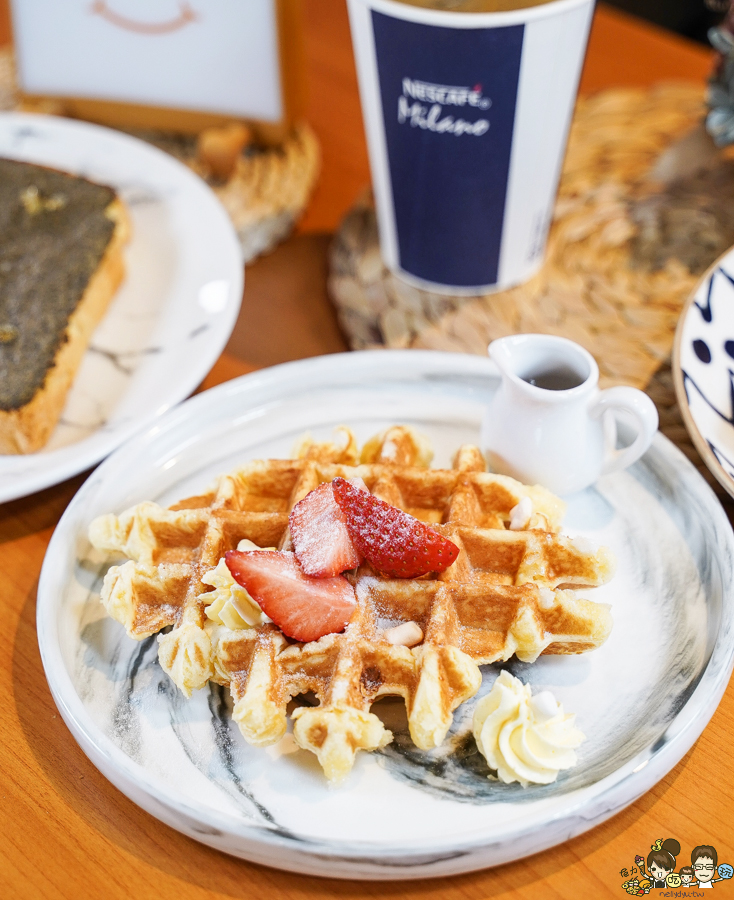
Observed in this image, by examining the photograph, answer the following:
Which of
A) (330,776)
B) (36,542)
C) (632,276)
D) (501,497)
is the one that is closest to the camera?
(330,776)

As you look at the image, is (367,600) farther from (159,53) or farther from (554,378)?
(159,53)

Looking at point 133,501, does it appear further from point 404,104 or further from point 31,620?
point 404,104

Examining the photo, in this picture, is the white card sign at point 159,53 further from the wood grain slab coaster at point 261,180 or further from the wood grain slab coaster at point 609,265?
the wood grain slab coaster at point 609,265

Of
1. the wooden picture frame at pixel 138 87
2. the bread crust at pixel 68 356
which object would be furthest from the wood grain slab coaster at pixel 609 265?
the bread crust at pixel 68 356

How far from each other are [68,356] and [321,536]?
0.63 meters

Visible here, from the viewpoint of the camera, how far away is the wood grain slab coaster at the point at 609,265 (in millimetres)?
1438

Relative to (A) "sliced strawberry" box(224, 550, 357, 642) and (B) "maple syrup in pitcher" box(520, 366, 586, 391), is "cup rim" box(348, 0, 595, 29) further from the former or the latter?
(A) "sliced strawberry" box(224, 550, 357, 642)

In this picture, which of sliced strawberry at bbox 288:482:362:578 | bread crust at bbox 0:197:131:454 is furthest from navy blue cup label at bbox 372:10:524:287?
sliced strawberry at bbox 288:482:362:578

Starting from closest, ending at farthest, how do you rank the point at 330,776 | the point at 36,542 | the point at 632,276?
the point at 330,776
the point at 36,542
the point at 632,276

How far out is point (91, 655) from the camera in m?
1.03

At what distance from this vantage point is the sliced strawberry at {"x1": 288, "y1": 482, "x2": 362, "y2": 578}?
96cm

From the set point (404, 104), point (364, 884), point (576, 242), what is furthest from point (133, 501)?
point (576, 242)

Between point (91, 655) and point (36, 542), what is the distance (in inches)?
10.7

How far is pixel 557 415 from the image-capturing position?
109 cm
